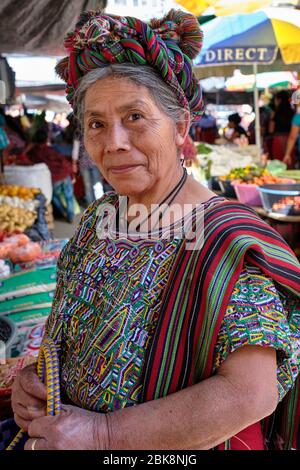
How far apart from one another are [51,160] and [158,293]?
7094mm

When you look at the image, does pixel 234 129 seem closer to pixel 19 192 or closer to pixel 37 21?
pixel 19 192

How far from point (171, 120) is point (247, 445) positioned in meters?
0.86

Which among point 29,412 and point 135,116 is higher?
point 135,116

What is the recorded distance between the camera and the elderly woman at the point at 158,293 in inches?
39.7

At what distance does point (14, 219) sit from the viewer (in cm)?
440

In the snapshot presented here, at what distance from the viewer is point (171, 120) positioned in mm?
1282

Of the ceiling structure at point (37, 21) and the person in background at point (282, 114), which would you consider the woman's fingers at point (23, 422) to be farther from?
the person in background at point (282, 114)

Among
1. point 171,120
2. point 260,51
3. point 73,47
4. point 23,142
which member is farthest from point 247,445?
point 23,142

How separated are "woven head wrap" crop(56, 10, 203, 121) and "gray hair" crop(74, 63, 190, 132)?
0.04 ft

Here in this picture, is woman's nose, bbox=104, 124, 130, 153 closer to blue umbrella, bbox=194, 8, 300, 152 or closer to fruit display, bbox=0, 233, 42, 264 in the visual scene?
fruit display, bbox=0, 233, 42, 264

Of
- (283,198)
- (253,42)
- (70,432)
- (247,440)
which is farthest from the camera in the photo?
(253,42)

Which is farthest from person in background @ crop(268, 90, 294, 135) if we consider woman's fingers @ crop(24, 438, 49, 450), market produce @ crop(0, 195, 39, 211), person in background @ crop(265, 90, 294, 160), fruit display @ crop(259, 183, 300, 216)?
woman's fingers @ crop(24, 438, 49, 450)

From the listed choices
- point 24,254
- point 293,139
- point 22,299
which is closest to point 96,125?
point 22,299

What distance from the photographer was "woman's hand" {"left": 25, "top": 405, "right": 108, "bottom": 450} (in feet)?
3.33
